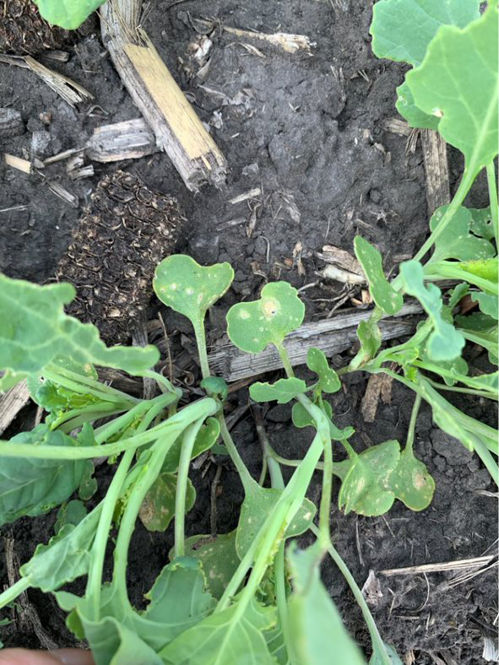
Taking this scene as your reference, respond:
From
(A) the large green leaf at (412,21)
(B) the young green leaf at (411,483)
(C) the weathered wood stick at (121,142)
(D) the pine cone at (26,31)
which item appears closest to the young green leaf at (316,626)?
(B) the young green leaf at (411,483)

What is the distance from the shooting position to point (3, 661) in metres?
0.96

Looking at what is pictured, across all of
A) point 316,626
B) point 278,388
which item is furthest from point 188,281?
point 316,626

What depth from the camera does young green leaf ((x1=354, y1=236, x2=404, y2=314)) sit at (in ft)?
3.04

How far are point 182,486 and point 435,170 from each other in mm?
849

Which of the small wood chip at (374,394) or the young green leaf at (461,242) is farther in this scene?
the small wood chip at (374,394)

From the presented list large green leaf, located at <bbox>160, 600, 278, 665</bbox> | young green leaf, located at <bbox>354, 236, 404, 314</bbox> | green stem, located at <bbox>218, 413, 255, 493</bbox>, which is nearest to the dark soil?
green stem, located at <bbox>218, 413, 255, 493</bbox>

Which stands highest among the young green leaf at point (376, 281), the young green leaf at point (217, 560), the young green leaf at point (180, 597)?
the young green leaf at point (376, 281)

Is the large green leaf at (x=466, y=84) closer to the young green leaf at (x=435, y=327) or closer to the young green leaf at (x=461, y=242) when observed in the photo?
the young green leaf at (x=461, y=242)

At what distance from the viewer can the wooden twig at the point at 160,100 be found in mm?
1255

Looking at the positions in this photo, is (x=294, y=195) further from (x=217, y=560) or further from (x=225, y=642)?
(x=225, y=642)

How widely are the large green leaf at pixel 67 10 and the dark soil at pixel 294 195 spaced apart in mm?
317

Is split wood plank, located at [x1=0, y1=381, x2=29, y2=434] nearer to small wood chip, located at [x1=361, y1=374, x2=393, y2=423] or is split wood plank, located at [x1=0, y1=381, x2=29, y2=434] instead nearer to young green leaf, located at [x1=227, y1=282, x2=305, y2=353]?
young green leaf, located at [x1=227, y1=282, x2=305, y2=353]

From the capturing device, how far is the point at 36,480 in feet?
3.01

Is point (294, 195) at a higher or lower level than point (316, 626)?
lower
